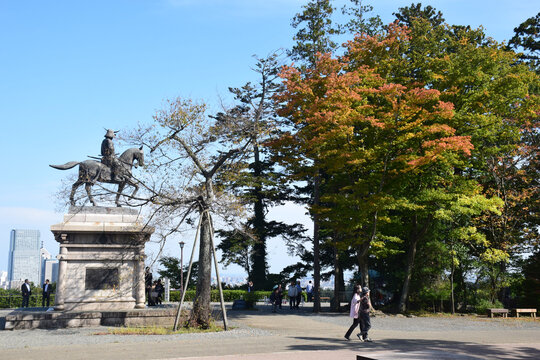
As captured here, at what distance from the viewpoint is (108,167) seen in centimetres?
2133

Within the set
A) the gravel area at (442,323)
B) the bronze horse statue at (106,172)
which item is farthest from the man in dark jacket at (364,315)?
the bronze horse statue at (106,172)

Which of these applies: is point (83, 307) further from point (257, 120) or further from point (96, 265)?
point (257, 120)

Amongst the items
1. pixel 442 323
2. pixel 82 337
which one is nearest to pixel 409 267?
pixel 442 323

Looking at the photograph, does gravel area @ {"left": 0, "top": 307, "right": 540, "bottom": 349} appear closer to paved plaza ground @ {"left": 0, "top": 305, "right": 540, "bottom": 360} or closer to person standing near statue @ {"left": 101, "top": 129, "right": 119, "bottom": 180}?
→ paved plaza ground @ {"left": 0, "top": 305, "right": 540, "bottom": 360}

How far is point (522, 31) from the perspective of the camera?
129ft

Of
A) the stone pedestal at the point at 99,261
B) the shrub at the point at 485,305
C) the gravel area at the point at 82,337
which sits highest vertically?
the stone pedestal at the point at 99,261

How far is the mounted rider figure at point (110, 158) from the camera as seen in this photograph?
21.2 meters

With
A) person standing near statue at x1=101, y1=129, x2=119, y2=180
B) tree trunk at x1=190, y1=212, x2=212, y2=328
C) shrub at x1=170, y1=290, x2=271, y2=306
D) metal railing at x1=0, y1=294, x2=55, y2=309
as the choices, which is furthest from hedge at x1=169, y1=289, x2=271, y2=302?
person standing near statue at x1=101, y1=129, x2=119, y2=180

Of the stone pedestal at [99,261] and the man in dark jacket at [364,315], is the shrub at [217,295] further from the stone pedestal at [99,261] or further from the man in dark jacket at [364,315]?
the man in dark jacket at [364,315]

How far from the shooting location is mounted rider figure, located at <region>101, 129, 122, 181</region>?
21203 millimetres

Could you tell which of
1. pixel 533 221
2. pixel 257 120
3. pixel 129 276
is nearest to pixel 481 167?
pixel 533 221

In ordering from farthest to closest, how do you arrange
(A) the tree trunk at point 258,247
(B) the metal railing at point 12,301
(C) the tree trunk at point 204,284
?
(A) the tree trunk at point 258,247 < (B) the metal railing at point 12,301 < (C) the tree trunk at point 204,284

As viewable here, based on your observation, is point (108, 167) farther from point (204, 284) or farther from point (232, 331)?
point (232, 331)

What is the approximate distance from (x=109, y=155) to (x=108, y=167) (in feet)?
1.67
